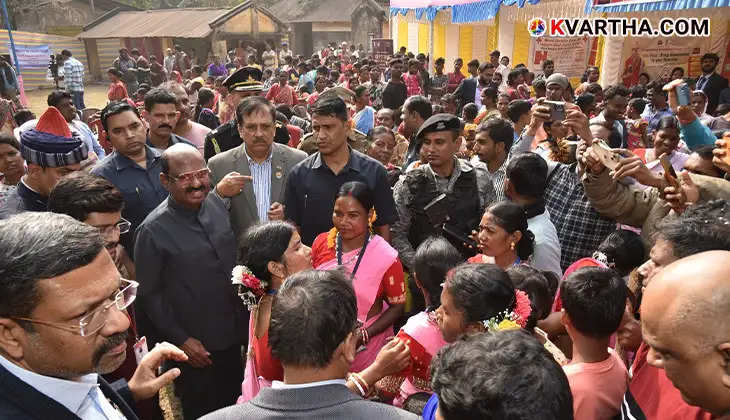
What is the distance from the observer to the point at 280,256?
234 centimetres

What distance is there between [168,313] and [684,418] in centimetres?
249

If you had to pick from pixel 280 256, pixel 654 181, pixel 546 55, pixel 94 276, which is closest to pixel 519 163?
pixel 654 181

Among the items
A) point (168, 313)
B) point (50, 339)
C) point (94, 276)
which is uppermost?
point (94, 276)

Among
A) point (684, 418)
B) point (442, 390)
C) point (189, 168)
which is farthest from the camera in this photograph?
point (189, 168)

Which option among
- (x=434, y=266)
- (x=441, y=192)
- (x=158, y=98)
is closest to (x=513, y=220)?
(x=434, y=266)

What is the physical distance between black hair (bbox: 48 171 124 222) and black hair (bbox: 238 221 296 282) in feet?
2.59

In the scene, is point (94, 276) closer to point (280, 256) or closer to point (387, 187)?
point (280, 256)

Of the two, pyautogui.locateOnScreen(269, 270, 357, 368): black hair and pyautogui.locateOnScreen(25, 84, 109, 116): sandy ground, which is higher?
pyautogui.locateOnScreen(269, 270, 357, 368): black hair

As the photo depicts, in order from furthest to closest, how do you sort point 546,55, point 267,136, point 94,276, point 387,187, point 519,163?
1. point 546,55
2. point 267,136
3. point 387,187
4. point 519,163
5. point 94,276

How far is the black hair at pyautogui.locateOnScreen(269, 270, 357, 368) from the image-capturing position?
1.50 metres

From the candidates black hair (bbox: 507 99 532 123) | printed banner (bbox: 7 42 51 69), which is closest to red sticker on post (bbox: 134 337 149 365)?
black hair (bbox: 507 99 532 123)

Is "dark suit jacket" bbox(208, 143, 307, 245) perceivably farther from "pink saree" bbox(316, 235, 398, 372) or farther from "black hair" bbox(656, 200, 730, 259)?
"black hair" bbox(656, 200, 730, 259)

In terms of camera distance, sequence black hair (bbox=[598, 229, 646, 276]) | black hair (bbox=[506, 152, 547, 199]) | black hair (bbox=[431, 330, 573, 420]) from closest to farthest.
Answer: black hair (bbox=[431, 330, 573, 420]) → black hair (bbox=[598, 229, 646, 276]) → black hair (bbox=[506, 152, 547, 199])

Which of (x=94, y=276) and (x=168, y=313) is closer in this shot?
(x=94, y=276)
